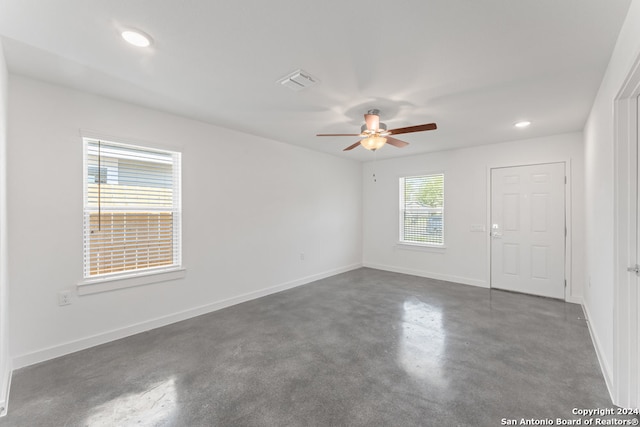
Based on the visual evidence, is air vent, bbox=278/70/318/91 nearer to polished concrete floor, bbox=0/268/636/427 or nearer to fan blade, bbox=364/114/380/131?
fan blade, bbox=364/114/380/131

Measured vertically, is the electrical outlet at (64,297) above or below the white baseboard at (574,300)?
above

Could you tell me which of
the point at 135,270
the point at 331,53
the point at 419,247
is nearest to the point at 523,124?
the point at 419,247

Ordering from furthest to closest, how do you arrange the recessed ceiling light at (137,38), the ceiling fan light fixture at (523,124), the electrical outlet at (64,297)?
the ceiling fan light fixture at (523,124), the electrical outlet at (64,297), the recessed ceiling light at (137,38)

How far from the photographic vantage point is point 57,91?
2.57 meters

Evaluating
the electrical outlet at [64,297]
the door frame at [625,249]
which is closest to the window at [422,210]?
the door frame at [625,249]

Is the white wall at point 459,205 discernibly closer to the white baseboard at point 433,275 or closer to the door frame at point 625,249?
the white baseboard at point 433,275

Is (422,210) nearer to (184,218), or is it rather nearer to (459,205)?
(459,205)

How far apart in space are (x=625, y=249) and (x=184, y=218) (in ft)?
13.3

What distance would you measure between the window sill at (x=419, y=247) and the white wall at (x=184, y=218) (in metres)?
1.31

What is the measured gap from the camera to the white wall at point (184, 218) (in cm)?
243

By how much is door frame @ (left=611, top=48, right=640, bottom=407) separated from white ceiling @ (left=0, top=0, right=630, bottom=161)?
0.55m

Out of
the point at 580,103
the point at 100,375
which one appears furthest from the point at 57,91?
the point at 580,103

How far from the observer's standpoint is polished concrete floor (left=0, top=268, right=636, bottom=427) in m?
1.84

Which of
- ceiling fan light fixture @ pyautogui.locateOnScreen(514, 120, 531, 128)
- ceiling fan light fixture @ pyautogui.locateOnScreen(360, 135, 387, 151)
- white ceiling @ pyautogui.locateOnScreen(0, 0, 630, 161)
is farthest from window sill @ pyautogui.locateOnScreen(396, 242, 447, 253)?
ceiling fan light fixture @ pyautogui.locateOnScreen(360, 135, 387, 151)
